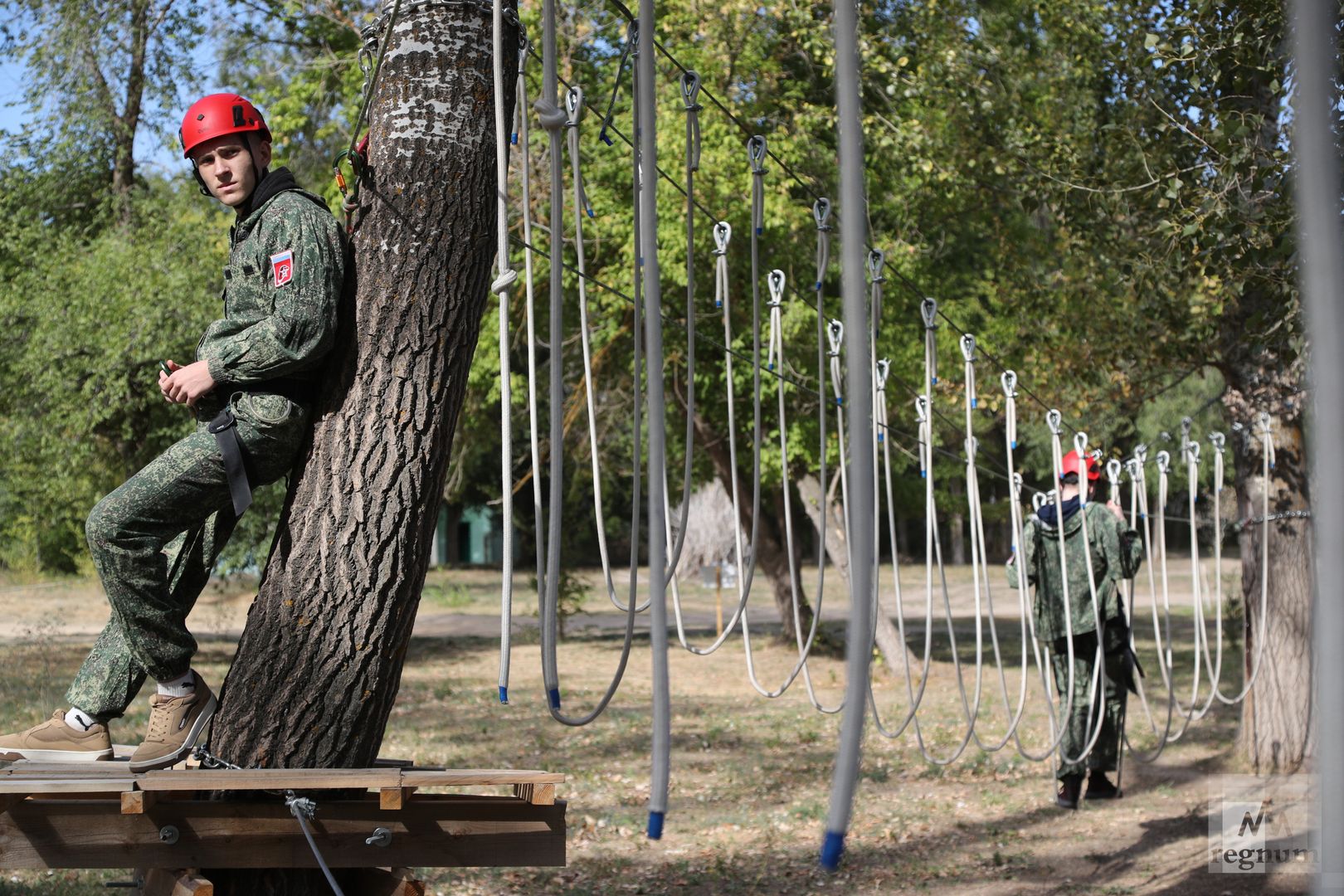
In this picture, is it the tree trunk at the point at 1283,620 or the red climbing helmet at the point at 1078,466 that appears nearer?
the red climbing helmet at the point at 1078,466

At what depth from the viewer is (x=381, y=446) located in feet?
10.5

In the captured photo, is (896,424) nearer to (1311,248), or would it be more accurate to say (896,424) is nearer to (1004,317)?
(1004,317)

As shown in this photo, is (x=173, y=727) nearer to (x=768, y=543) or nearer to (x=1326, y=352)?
(x=1326, y=352)

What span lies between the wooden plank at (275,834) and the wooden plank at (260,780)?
0.30 feet

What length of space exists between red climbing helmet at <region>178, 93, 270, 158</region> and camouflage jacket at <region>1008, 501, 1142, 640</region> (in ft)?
15.2

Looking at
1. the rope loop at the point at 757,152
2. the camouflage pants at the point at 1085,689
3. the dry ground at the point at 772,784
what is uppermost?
the rope loop at the point at 757,152

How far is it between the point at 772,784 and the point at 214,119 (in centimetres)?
584

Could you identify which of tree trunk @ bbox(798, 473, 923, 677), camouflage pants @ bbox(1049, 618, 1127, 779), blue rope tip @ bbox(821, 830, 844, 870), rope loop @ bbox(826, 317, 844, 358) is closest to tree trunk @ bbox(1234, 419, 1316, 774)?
camouflage pants @ bbox(1049, 618, 1127, 779)

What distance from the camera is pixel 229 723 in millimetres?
3125

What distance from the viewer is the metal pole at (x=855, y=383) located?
4.78ft

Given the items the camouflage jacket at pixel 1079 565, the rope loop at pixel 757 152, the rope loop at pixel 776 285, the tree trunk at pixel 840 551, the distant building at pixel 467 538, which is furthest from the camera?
the distant building at pixel 467 538

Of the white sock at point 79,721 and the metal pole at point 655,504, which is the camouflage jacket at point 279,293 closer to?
the white sock at point 79,721

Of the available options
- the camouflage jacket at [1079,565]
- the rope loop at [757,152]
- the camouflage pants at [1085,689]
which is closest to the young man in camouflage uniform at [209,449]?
the rope loop at [757,152]

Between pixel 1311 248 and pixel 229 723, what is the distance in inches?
102
